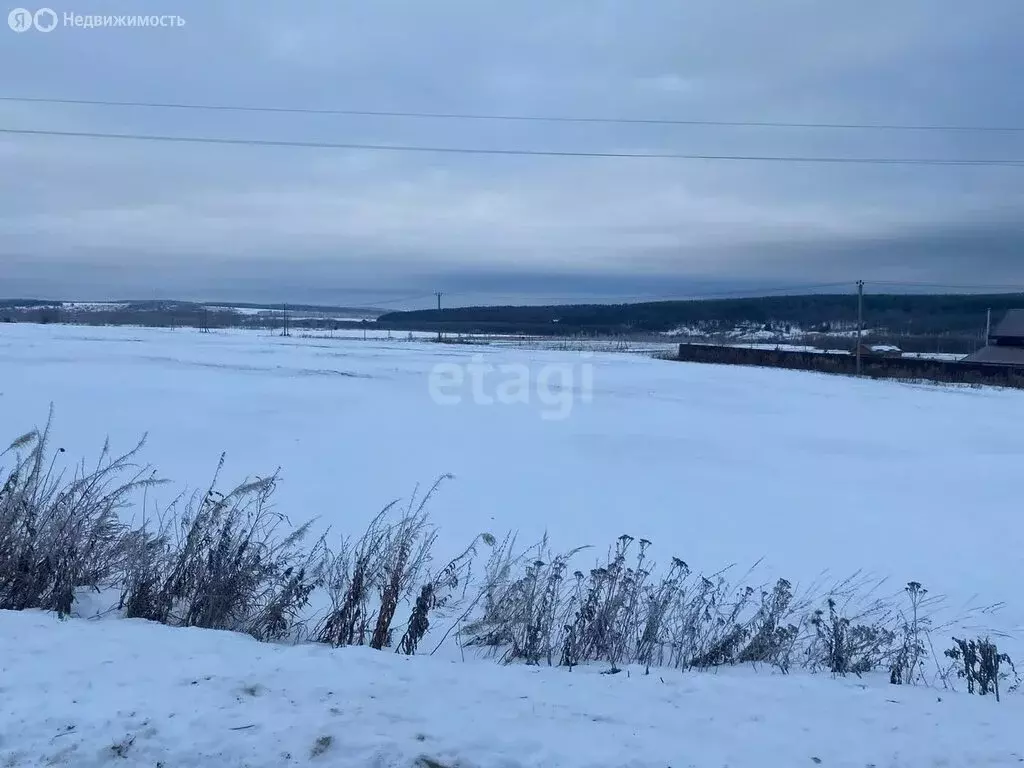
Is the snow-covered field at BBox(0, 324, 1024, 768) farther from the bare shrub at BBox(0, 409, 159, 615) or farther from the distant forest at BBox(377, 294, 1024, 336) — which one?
the distant forest at BBox(377, 294, 1024, 336)

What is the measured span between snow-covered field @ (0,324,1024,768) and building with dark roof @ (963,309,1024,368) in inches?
1174

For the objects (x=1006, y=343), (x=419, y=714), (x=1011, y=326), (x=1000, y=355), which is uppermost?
(x=1011, y=326)

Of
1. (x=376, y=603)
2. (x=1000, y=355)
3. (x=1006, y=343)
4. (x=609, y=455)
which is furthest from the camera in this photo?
(x=1006, y=343)

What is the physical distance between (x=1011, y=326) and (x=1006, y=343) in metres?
1.70

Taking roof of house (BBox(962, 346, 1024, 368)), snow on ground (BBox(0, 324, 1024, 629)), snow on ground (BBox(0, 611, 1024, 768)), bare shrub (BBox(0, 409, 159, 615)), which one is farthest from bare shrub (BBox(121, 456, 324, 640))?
roof of house (BBox(962, 346, 1024, 368))

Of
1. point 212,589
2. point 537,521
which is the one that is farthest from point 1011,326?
point 212,589

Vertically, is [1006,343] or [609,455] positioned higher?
[1006,343]

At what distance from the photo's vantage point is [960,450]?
17.8m

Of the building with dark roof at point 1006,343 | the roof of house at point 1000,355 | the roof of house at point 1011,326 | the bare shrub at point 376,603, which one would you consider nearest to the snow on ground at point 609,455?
the bare shrub at point 376,603

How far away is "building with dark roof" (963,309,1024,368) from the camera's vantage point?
181 feet

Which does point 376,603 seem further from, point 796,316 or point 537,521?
point 796,316

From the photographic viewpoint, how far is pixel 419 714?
3.96 meters

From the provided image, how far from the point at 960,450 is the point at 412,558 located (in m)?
14.7

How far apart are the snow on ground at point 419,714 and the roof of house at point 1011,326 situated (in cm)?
6449
